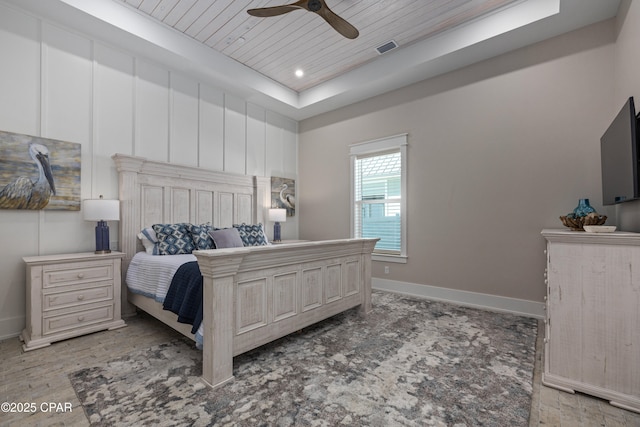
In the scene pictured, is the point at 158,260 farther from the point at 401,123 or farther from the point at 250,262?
the point at 401,123

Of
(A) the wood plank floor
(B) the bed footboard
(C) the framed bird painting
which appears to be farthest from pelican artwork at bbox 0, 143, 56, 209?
(B) the bed footboard

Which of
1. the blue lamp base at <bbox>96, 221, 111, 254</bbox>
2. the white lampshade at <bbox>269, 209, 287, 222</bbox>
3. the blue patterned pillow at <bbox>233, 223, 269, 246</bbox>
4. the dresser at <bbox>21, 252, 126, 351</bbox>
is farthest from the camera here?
the white lampshade at <bbox>269, 209, 287, 222</bbox>

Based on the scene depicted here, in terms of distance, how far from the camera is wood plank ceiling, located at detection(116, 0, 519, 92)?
318 centimetres

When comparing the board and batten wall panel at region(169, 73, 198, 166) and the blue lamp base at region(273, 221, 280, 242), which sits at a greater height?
the board and batten wall panel at region(169, 73, 198, 166)

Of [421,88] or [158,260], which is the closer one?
[158,260]

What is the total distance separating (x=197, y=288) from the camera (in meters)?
2.22

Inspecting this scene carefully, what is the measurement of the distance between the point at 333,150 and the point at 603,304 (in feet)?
13.8

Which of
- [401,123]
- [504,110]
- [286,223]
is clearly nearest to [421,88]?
[401,123]

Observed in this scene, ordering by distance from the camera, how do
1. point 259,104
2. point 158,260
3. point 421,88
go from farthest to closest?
point 259,104, point 421,88, point 158,260

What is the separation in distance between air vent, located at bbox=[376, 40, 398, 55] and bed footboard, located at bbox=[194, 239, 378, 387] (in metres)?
2.62

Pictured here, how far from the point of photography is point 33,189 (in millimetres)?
2916

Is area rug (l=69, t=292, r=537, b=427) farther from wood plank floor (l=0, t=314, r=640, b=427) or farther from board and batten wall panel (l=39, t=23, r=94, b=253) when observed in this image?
board and batten wall panel (l=39, t=23, r=94, b=253)

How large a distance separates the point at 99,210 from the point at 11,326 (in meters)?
1.32

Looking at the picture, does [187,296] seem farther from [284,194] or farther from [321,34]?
[284,194]
